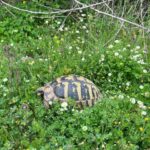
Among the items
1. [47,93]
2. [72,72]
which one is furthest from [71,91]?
[72,72]

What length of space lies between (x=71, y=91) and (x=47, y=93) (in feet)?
0.73

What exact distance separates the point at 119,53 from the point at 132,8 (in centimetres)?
122

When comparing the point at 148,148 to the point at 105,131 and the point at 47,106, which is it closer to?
the point at 105,131

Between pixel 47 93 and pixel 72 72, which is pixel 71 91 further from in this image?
pixel 72 72

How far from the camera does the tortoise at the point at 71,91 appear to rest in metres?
3.57

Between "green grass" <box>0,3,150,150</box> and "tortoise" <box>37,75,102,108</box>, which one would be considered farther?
"tortoise" <box>37,75,102,108</box>

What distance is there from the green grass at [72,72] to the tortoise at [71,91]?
9 centimetres

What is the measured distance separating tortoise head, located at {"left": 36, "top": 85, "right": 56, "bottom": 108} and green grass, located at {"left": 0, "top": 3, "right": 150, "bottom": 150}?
0.06m

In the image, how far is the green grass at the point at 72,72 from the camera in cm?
324

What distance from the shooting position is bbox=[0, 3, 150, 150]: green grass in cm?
324

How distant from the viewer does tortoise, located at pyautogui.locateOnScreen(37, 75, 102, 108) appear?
11.7ft

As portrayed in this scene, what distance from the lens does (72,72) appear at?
13.4ft

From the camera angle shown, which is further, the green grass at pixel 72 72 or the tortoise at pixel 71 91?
the tortoise at pixel 71 91

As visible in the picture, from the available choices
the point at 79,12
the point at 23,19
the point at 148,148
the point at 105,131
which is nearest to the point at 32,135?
the point at 105,131
